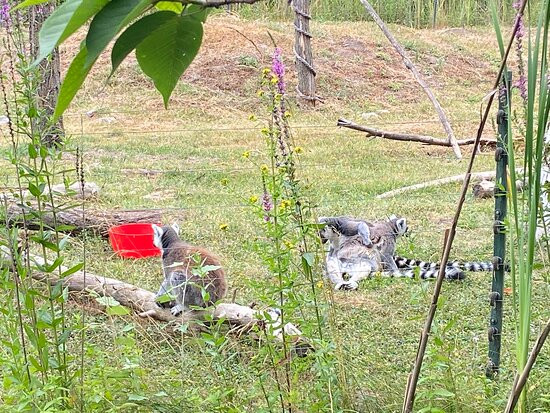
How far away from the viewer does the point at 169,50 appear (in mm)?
734

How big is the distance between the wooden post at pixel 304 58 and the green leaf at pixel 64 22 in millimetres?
12629

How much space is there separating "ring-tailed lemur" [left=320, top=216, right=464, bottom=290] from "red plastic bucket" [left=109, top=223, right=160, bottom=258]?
136 cm

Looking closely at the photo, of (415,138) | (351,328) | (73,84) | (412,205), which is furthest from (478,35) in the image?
(73,84)

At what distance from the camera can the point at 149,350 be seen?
366 centimetres

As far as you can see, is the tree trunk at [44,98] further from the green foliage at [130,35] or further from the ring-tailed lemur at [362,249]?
the ring-tailed lemur at [362,249]

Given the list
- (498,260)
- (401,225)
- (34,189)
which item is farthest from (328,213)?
(34,189)

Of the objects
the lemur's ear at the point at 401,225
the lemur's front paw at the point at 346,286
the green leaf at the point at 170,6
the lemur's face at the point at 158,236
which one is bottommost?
the lemur's front paw at the point at 346,286

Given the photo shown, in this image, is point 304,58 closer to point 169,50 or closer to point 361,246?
point 361,246

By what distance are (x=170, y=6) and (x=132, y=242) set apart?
532cm

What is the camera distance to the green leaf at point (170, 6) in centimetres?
72

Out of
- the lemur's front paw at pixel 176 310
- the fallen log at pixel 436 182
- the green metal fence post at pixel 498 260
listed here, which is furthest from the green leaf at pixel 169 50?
the fallen log at pixel 436 182

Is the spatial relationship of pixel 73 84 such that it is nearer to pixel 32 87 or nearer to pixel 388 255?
pixel 32 87

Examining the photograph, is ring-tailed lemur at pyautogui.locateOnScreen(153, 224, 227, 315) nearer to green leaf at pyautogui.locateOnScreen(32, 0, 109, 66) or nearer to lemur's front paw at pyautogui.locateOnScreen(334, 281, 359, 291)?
lemur's front paw at pyautogui.locateOnScreen(334, 281, 359, 291)

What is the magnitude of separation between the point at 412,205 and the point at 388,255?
1.51m
